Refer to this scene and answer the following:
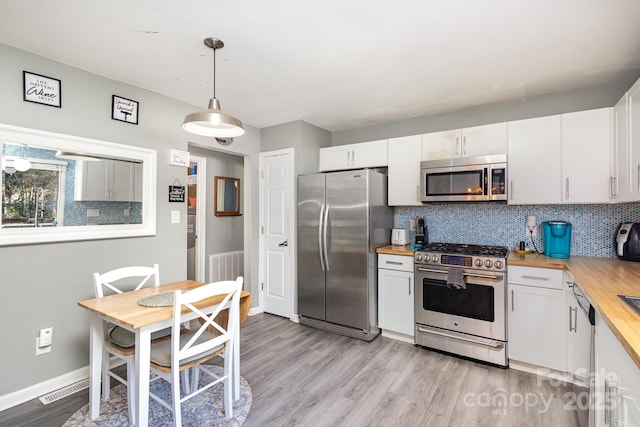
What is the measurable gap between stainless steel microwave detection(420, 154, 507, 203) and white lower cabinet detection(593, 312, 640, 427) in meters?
1.57

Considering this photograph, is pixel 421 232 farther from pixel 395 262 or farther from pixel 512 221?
pixel 512 221

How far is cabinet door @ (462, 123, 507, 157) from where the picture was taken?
9.50 feet

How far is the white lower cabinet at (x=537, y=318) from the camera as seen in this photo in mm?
2393

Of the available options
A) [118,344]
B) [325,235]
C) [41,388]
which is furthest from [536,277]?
[41,388]

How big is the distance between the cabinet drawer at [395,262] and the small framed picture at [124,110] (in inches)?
107

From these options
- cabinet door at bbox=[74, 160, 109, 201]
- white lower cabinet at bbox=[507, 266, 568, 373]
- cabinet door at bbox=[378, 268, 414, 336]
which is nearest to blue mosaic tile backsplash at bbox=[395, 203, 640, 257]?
white lower cabinet at bbox=[507, 266, 568, 373]

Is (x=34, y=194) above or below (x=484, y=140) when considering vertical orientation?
below

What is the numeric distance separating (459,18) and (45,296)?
3370 millimetres

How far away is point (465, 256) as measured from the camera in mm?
2732

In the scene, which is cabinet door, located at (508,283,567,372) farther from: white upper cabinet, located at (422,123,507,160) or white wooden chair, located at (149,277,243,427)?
white wooden chair, located at (149,277,243,427)

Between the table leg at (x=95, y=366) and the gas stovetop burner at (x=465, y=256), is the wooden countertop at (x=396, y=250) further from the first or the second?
the table leg at (x=95, y=366)

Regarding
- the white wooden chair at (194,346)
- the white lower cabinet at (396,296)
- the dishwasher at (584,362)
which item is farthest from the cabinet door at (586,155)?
the white wooden chair at (194,346)

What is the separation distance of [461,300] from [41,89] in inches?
149

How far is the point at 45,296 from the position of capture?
2.22 metres
